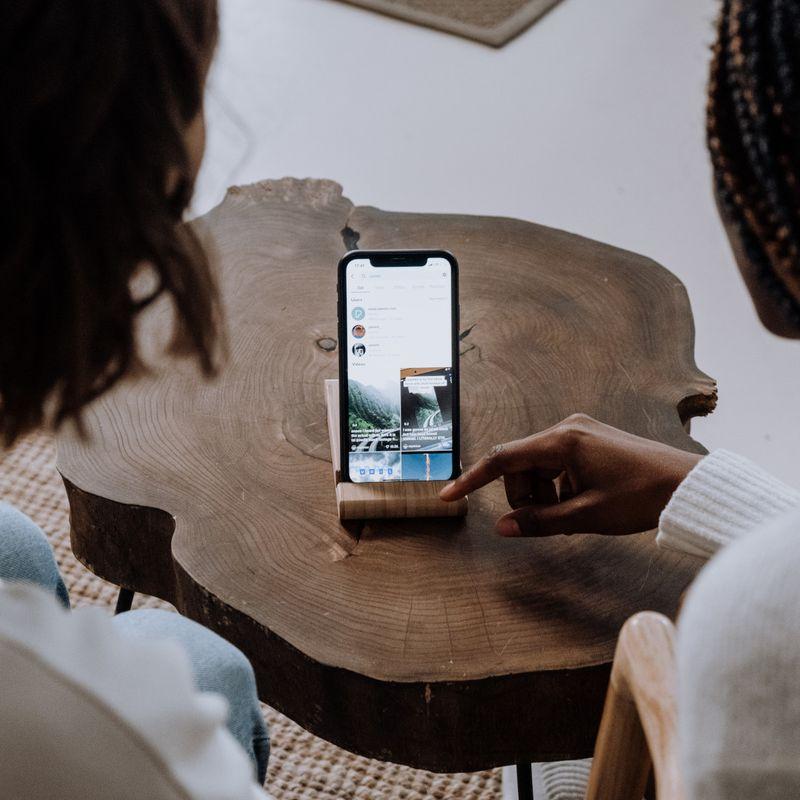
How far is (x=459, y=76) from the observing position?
3.03 meters

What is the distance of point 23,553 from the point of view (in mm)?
997

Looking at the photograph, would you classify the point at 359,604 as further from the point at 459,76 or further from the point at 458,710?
the point at 459,76

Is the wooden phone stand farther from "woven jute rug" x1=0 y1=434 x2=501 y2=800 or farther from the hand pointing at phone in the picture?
"woven jute rug" x1=0 y1=434 x2=501 y2=800

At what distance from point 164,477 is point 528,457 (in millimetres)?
361

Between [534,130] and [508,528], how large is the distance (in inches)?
80.4

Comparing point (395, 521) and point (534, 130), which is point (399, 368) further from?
point (534, 130)

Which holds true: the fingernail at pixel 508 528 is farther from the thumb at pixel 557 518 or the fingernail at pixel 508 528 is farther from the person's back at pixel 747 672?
the person's back at pixel 747 672

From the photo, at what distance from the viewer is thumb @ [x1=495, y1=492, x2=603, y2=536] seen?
0.94 m

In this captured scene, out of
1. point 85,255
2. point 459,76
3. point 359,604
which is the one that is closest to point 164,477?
point 359,604

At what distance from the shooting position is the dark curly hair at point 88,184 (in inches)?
21.2

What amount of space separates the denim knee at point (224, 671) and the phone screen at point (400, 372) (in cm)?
20

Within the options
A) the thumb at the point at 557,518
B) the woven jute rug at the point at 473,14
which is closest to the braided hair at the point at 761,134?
the thumb at the point at 557,518

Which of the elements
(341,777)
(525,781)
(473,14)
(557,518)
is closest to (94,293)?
(557,518)

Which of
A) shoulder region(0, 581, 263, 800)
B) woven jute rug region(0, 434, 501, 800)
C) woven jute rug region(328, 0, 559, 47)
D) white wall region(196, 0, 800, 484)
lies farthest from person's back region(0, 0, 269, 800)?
woven jute rug region(328, 0, 559, 47)
